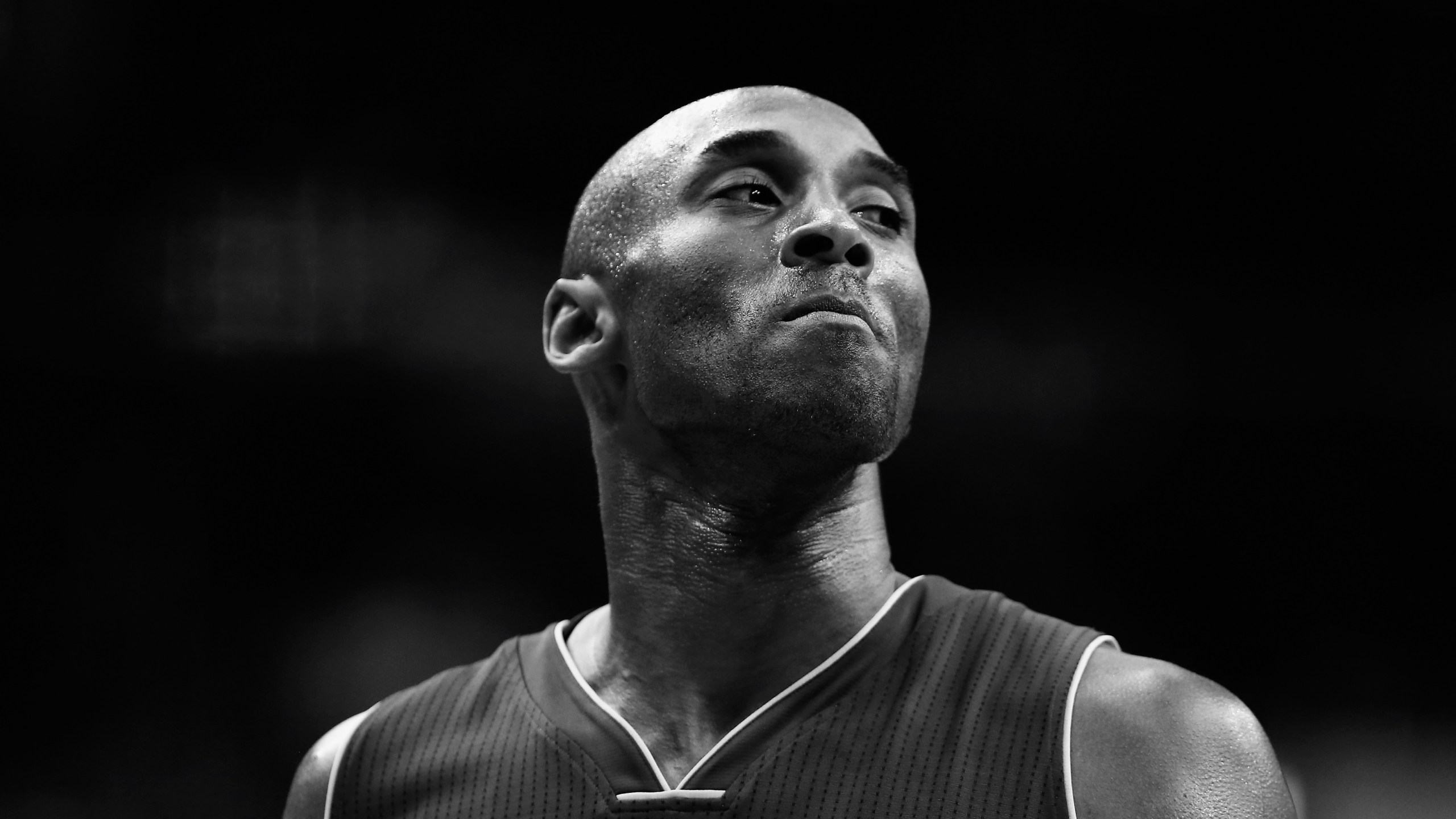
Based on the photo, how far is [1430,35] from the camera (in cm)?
428

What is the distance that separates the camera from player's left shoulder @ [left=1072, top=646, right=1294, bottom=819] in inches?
67.2

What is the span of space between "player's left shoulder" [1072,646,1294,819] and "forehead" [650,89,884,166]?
840 millimetres

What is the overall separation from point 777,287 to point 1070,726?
0.66 m

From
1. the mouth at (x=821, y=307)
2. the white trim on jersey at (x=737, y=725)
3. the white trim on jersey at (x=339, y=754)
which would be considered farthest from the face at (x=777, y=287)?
the white trim on jersey at (x=339, y=754)

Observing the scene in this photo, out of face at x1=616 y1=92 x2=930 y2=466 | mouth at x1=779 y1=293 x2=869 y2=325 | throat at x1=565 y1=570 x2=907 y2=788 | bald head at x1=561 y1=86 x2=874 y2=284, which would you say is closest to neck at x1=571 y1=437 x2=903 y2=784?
throat at x1=565 y1=570 x2=907 y2=788

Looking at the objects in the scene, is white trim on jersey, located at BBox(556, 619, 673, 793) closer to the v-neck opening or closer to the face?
the v-neck opening

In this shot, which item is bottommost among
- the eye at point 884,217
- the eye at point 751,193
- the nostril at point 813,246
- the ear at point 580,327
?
the ear at point 580,327

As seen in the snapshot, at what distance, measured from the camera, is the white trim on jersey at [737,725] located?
76.3 inches

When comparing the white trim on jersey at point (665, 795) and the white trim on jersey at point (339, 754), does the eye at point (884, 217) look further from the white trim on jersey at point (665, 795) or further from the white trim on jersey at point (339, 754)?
the white trim on jersey at point (339, 754)

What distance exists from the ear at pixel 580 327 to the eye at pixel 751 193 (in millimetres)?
240

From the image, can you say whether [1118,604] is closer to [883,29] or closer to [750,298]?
[883,29]

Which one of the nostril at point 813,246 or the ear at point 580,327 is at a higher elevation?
the nostril at point 813,246

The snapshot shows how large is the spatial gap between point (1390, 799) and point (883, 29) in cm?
269

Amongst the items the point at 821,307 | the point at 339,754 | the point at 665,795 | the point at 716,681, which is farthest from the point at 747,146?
the point at 339,754
